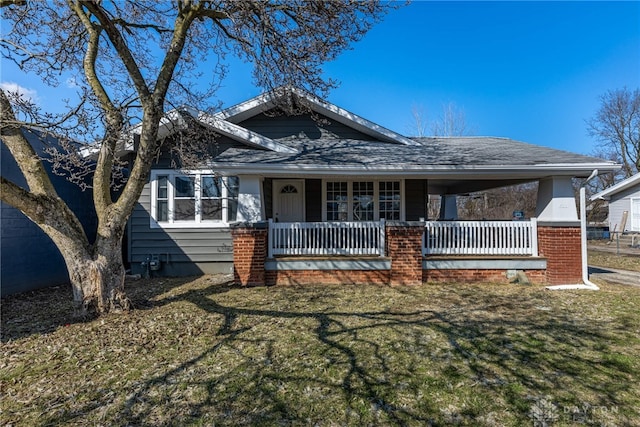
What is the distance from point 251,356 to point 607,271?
10861mm

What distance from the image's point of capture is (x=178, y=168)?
8773mm

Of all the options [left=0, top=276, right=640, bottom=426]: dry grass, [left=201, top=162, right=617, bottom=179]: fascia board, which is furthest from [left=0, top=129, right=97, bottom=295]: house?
[left=201, top=162, right=617, bottom=179]: fascia board

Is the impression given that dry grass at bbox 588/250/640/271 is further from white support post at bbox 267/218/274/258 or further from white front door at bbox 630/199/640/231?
white support post at bbox 267/218/274/258

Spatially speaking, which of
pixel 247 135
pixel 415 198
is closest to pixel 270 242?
pixel 247 135

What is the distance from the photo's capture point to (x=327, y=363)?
144 inches

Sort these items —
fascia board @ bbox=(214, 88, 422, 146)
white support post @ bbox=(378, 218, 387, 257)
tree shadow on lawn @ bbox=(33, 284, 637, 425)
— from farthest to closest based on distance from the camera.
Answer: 1. fascia board @ bbox=(214, 88, 422, 146)
2. white support post @ bbox=(378, 218, 387, 257)
3. tree shadow on lawn @ bbox=(33, 284, 637, 425)

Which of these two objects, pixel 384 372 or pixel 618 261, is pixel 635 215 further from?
pixel 384 372

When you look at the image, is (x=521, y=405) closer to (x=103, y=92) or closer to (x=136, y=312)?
(x=136, y=312)

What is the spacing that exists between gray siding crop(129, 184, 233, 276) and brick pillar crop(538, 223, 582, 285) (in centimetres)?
777

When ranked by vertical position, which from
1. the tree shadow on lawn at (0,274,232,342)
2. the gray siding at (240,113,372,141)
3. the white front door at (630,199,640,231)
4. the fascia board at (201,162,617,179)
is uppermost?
the gray siding at (240,113,372,141)

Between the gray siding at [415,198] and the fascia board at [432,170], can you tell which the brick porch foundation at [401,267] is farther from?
the gray siding at [415,198]

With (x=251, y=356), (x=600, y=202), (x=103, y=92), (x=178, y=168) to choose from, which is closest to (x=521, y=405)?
(x=251, y=356)

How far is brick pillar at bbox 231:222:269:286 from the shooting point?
23.7 feet

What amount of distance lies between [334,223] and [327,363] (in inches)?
172
